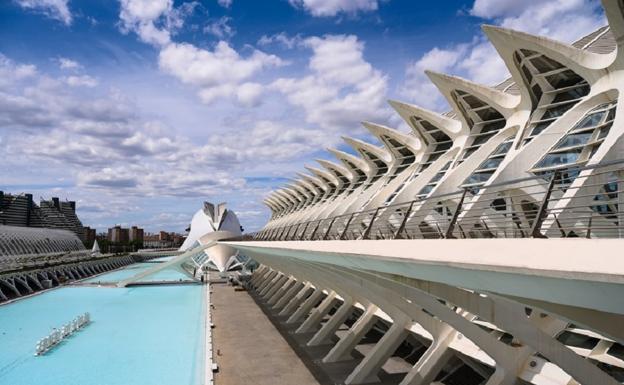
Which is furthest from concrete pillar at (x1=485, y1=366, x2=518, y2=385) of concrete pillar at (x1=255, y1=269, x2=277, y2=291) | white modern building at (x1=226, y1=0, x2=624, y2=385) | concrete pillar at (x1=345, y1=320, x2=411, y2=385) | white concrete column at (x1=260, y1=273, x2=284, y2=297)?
concrete pillar at (x1=255, y1=269, x2=277, y2=291)

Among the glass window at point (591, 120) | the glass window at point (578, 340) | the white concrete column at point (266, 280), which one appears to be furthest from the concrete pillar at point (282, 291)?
the glass window at point (578, 340)

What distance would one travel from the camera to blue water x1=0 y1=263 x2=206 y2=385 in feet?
42.2

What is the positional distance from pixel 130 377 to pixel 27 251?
42.5m

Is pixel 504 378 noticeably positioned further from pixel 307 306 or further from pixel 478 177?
pixel 307 306

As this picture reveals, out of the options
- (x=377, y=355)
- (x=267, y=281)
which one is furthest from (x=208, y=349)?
(x=267, y=281)

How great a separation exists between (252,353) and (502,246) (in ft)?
37.3

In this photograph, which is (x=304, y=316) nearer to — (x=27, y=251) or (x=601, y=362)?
(x=601, y=362)

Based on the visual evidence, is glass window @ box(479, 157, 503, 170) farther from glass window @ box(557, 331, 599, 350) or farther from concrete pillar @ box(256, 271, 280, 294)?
concrete pillar @ box(256, 271, 280, 294)

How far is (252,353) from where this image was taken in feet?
46.8

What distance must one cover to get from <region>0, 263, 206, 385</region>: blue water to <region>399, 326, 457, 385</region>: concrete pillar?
533cm

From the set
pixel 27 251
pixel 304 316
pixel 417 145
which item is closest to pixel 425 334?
pixel 304 316

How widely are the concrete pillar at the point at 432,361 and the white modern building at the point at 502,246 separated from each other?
0.03 m

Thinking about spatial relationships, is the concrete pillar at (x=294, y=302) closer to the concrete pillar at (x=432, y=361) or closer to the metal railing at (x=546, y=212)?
the metal railing at (x=546, y=212)

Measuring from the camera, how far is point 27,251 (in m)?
48.3
